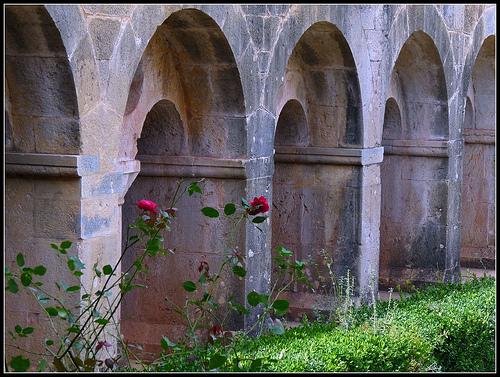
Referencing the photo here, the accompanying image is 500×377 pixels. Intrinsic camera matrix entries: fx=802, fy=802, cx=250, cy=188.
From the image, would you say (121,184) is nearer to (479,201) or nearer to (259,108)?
(259,108)

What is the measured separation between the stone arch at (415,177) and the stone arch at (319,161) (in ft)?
5.01

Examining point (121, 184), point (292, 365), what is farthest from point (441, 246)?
point (121, 184)

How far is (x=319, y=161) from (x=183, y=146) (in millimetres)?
1835

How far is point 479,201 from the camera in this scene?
35.9 ft

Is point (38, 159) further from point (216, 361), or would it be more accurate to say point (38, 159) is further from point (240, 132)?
point (240, 132)

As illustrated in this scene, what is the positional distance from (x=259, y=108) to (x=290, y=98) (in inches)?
47.7

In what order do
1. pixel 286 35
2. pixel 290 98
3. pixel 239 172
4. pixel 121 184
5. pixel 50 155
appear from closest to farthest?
pixel 50 155 → pixel 121 184 → pixel 239 172 → pixel 286 35 → pixel 290 98

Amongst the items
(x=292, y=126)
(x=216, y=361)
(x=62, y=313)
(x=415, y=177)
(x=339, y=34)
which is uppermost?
(x=339, y=34)

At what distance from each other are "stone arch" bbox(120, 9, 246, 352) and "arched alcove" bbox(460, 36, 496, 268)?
6011 mm

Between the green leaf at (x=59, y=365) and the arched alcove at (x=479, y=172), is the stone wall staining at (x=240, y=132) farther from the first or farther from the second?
the green leaf at (x=59, y=365)

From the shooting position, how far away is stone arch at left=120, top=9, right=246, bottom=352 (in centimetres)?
510

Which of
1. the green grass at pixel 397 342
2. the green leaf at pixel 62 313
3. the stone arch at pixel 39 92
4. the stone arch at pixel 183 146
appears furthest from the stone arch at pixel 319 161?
the green leaf at pixel 62 313

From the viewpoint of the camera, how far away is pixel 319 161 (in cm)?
702

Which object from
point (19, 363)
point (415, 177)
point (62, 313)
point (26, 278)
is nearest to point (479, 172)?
point (415, 177)
